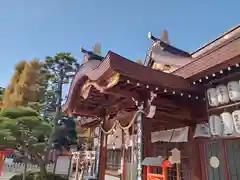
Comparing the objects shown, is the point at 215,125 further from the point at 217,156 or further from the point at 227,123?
the point at 217,156

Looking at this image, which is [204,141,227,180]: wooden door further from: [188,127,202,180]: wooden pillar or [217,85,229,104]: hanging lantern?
[217,85,229,104]: hanging lantern

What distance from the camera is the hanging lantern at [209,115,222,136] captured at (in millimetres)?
4978

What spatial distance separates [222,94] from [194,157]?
2.27 m

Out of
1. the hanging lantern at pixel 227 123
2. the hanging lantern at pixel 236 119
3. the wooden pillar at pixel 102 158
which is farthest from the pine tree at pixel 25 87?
the hanging lantern at pixel 236 119

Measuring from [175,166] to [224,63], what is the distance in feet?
15.7

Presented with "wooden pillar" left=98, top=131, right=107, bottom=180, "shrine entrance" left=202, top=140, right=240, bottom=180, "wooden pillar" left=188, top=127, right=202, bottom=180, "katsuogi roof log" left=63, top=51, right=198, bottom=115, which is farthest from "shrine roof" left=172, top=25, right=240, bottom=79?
"wooden pillar" left=98, top=131, right=107, bottom=180

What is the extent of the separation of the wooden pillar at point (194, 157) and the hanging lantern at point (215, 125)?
1.05 m

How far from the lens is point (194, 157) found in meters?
6.07

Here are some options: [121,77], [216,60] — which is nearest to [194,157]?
[216,60]

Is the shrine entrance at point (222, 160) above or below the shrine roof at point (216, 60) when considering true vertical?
below

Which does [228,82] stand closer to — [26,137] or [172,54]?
[172,54]

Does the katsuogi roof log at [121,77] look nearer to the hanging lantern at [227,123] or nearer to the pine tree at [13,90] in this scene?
the hanging lantern at [227,123]

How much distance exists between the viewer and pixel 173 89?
4965 millimetres

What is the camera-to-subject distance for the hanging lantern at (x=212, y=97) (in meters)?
5.07
